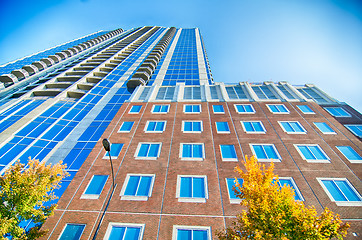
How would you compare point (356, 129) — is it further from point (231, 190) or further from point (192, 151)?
point (192, 151)

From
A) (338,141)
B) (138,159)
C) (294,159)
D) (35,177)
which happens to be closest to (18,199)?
(35,177)

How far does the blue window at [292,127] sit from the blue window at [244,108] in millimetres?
3824

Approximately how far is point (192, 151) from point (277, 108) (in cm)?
1372

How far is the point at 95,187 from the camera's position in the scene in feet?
49.0

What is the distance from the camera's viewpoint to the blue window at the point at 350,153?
16142 mm

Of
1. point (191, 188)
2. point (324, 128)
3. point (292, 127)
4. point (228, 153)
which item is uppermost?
point (292, 127)

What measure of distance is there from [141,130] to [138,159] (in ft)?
14.3

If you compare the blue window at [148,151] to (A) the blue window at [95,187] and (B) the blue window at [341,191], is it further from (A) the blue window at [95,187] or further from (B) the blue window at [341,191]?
(B) the blue window at [341,191]

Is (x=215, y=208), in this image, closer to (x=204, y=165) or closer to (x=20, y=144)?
(x=204, y=165)

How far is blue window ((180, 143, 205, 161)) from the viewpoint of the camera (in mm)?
16984

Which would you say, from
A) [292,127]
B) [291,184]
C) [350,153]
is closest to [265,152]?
[291,184]

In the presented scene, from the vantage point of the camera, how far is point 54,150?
67.1 feet

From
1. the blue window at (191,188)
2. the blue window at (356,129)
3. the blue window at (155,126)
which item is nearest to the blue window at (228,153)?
the blue window at (191,188)

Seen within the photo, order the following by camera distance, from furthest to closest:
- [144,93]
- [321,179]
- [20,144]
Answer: [144,93] → [20,144] → [321,179]
